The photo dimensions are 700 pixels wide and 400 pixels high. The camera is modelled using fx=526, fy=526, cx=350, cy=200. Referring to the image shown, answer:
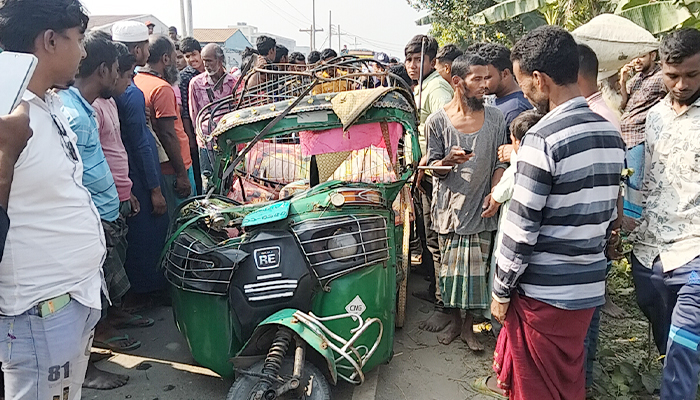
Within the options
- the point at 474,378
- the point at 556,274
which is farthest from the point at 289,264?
the point at 474,378

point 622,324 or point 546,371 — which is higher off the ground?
point 546,371

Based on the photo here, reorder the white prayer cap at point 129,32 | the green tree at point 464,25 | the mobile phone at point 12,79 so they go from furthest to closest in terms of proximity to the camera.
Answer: the green tree at point 464,25
the white prayer cap at point 129,32
the mobile phone at point 12,79

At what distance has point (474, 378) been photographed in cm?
343

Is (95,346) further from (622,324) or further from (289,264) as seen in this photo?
(622,324)

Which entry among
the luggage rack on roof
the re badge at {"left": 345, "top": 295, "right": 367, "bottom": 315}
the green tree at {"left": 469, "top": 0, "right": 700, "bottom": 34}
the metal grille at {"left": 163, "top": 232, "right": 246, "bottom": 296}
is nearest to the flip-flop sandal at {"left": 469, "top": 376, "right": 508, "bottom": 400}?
the re badge at {"left": 345, "top": 295, "right": 367, "bottom": 315}

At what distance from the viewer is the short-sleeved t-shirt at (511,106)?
12.4ft

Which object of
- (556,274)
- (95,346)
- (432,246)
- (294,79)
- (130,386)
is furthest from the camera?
(294,79)

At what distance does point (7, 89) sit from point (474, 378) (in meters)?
3.03

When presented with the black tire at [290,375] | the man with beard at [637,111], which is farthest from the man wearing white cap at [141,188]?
the man with beard at [637,111]

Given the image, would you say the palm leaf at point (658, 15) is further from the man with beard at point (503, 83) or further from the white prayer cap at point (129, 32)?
the white prayer cap at point (129, 32)

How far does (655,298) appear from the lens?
9.71ft

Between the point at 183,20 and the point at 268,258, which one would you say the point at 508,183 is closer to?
the point at 268,258

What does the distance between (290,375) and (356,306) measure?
0.49 metres

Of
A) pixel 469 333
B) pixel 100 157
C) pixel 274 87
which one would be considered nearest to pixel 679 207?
pixel 469 333
